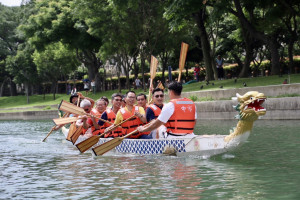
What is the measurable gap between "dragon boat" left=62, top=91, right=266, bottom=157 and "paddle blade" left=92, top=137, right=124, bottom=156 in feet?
1.40

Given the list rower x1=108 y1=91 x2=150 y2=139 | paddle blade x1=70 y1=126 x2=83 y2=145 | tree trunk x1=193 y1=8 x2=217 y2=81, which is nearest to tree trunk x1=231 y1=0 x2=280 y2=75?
tree trunk x1=193 y1=8 x2=217 y2=81

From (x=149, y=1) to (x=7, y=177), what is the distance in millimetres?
25808

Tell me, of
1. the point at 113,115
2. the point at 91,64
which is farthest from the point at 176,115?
the point at 91,64

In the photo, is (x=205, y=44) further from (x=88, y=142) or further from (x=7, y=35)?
(x=7, y=35)

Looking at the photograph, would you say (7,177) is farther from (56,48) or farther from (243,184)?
(56,48)

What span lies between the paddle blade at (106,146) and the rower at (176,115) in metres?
1.35

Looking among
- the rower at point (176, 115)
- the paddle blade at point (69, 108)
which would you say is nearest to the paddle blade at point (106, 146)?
the rower at point (176, 115)

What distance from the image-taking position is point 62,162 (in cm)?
1323

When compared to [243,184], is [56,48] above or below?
above

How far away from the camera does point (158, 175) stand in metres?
10.4

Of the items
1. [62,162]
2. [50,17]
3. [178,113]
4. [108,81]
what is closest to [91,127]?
[62,162]

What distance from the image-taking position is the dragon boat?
1023 cm

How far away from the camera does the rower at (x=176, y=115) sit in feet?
35.8

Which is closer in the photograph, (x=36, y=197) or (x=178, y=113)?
(x=36, y=197)
